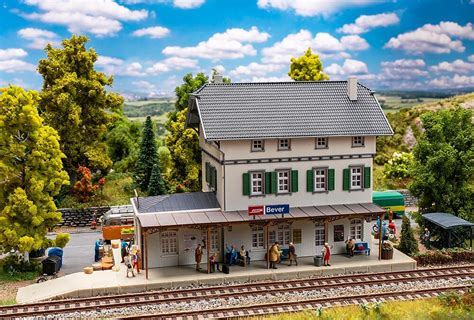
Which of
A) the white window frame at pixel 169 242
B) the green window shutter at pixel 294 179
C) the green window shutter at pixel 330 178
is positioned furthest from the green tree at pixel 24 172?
the green window shutter at pixel 330 178

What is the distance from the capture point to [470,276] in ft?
99.9

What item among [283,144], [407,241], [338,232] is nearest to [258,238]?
[338,232]

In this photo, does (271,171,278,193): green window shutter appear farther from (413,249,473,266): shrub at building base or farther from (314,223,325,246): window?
(413,249,473,266): shrub at building base

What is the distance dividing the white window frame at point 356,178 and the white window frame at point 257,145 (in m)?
5.09

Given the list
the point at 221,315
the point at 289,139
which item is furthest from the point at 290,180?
the point at 221,315

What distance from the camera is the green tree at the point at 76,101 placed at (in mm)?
42719

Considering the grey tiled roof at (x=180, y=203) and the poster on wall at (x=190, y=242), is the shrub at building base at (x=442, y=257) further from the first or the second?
the poster on wall at (x=190, y=242)

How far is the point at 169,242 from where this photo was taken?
3122 cm

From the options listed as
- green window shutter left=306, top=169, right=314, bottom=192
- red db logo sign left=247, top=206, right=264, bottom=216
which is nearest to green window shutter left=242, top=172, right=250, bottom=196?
red db logo sign left=247, top=206, right=264, bottom=216

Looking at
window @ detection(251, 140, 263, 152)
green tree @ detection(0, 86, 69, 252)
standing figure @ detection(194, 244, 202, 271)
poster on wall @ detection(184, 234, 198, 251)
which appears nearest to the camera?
green tree @ detection(0, 86, 69, 252)

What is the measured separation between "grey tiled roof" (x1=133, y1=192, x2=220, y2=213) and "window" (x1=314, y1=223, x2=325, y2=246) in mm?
5361

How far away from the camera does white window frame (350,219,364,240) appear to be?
33.2 metres

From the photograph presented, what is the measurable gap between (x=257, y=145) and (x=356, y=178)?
19.1ft

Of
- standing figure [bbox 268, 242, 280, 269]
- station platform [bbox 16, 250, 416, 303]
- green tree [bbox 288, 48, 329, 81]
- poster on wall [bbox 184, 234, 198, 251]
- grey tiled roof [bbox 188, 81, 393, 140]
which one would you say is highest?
green tree [bbox 288, 48, 329, 81]
